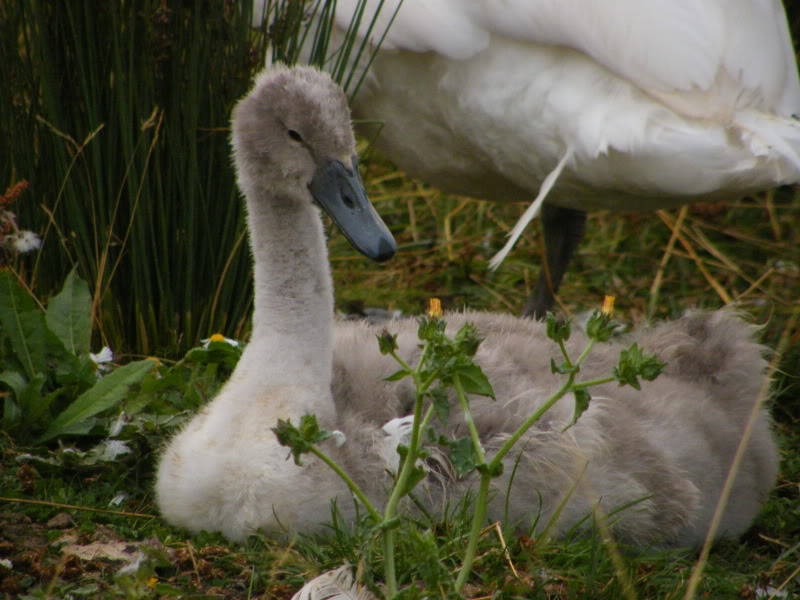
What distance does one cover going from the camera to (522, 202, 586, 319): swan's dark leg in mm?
4664

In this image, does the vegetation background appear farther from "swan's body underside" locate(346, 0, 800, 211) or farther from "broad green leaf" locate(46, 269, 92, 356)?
"swan's body underside" locate(346, 0, 800, 211)

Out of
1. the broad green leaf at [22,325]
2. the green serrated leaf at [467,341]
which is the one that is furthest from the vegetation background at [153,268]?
the green serrated leaf at [467,341]

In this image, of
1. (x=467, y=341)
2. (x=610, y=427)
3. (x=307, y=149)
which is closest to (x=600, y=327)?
(x=467, y=341)

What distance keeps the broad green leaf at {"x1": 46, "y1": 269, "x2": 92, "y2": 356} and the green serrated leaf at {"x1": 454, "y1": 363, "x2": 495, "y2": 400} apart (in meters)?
1.59

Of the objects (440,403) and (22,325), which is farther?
(22,325)

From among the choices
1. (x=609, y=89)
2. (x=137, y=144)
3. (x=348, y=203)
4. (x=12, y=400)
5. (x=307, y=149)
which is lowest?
(x=12, y=400)

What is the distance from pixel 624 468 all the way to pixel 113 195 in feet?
5.81

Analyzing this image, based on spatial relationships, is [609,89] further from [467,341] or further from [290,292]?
[467,341]

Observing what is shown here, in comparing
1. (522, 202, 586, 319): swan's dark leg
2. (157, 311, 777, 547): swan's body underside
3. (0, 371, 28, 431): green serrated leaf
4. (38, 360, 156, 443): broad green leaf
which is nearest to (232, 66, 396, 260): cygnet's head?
(157, 311, 777, 547): swan's body underside

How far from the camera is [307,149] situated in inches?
118

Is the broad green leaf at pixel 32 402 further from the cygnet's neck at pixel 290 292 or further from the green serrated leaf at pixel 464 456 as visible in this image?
the green serrated leaf at pixel 464 456

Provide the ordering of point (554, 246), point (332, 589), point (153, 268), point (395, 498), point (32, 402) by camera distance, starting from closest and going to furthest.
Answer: point (395, 498)
point (332, 589)
point (32, 402)
point (153, 268)
point (554, 246)

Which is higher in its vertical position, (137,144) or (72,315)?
(137,144)

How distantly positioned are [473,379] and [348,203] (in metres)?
0.81
